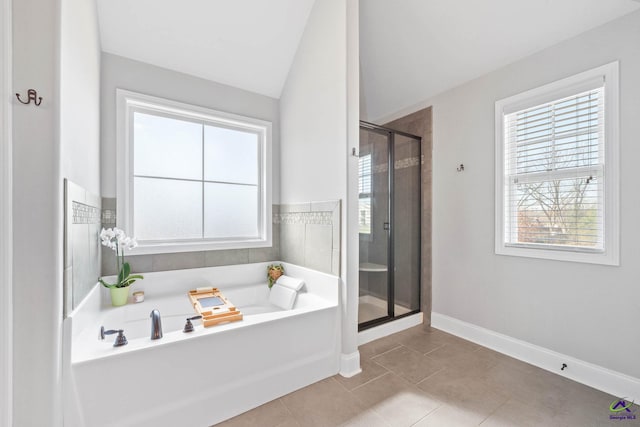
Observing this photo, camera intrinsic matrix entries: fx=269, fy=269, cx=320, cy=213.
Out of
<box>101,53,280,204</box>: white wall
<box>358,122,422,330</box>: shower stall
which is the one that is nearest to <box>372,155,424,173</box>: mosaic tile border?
<box>358,122,422,330</box>: shower stall

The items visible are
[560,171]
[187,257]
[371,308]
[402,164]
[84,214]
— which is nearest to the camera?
[84,214]

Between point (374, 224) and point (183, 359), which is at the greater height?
point (374, 224)

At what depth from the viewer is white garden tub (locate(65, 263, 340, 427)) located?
129 cm

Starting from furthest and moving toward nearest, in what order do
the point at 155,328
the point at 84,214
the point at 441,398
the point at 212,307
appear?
the point at 212,307, the point at 441,398, the point at 84,214, the point at 155,328

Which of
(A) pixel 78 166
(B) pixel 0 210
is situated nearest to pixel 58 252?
(B) pixel 0 210

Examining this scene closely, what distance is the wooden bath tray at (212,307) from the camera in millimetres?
1708

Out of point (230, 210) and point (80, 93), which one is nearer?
point (80, 93)

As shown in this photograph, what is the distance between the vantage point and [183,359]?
4.86ft

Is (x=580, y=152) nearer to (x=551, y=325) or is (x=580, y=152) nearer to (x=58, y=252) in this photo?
(x=551, y=325)

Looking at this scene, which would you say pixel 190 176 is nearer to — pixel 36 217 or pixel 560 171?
pixel 36 217

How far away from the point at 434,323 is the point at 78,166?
328 cm

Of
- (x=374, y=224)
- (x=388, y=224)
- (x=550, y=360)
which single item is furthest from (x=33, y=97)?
(x=550, y=360)

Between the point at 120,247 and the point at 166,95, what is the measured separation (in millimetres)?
1352

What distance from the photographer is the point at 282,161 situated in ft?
9.55
